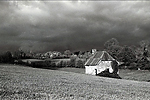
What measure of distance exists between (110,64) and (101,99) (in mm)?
42768

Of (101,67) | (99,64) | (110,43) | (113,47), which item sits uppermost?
(110,43)

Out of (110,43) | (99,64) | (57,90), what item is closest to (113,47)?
(110,43)

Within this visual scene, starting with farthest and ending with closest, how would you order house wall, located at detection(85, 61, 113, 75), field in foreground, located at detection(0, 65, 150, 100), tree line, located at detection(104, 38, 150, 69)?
tree line, located at detection(104, 38, 150, 69) → house wall, located at detection(85, 61, 113, 75) → field in foreground, located at detection(0, 65, 150, 100)

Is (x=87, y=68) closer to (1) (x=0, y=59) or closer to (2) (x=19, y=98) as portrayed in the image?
(1) (x=0, y=59)

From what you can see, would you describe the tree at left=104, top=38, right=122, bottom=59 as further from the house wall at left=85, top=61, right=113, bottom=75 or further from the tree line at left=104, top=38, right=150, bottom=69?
the house wall at left=85, top=61, right=113, bottom=75

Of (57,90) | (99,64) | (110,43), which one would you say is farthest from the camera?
(110,43)

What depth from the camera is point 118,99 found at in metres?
A: 12.3

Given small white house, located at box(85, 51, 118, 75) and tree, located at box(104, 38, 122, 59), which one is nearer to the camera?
small white house, located at box(85, 51, 118, 75)

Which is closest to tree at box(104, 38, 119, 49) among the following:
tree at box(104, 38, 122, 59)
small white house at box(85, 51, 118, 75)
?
tree at box(104, 38, 122, 59)

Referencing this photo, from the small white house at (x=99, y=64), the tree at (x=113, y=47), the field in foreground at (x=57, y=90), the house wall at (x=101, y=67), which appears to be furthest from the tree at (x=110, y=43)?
the field in foreground at (x=57, y=90)

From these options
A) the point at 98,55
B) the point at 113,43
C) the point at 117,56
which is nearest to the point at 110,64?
the point at 98,55

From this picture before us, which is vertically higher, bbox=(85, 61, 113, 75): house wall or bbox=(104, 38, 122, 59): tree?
bbox=(104, 38, 122, 59): tree

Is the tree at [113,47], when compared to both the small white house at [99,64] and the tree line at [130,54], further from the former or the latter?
the small white house at [99,64]

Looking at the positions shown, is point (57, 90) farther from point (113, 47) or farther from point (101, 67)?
point (113, 47)
